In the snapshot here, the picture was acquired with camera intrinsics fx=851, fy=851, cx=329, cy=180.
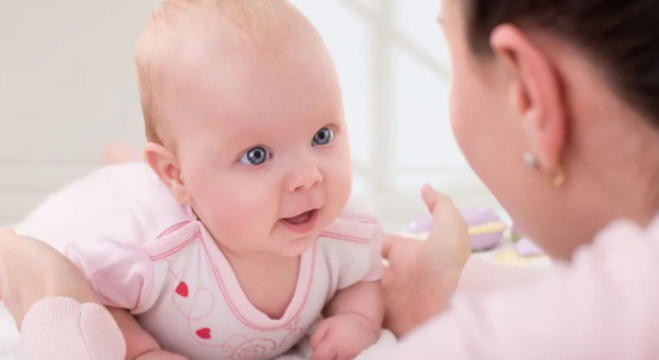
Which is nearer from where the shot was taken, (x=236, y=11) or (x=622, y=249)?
(x=622, y=249)

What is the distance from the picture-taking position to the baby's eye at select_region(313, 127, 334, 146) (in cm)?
103

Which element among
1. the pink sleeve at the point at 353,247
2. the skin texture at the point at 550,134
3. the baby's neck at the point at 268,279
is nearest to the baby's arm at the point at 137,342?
the baby's neck at the point at 268,279

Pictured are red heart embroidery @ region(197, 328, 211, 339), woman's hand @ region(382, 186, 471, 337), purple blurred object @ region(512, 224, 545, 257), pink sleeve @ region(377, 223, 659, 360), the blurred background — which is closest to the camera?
pink sleeve @ region(377, 223, 659, 360)

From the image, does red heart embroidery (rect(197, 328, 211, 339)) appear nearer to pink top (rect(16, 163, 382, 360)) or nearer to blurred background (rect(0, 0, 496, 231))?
pink top (rect(16, 163, 382, 360))

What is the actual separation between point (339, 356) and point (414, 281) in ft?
0.72

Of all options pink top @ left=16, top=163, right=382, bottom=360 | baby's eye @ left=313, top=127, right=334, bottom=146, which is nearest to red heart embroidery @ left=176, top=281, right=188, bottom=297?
pink top @ left=16, top=163, right=382, bottom=360

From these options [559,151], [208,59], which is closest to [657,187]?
[559,151]

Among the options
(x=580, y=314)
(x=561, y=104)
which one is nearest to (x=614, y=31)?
(x=561, y=104)

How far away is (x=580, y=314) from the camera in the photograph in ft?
1.75

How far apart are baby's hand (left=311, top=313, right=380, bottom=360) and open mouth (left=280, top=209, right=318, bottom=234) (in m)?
0.17

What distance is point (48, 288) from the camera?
1.00 metres

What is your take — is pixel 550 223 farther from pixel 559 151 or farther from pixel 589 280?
pixel 589 280

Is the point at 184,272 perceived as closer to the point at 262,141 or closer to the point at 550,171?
the point at 262,141

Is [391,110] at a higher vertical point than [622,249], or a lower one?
lower
